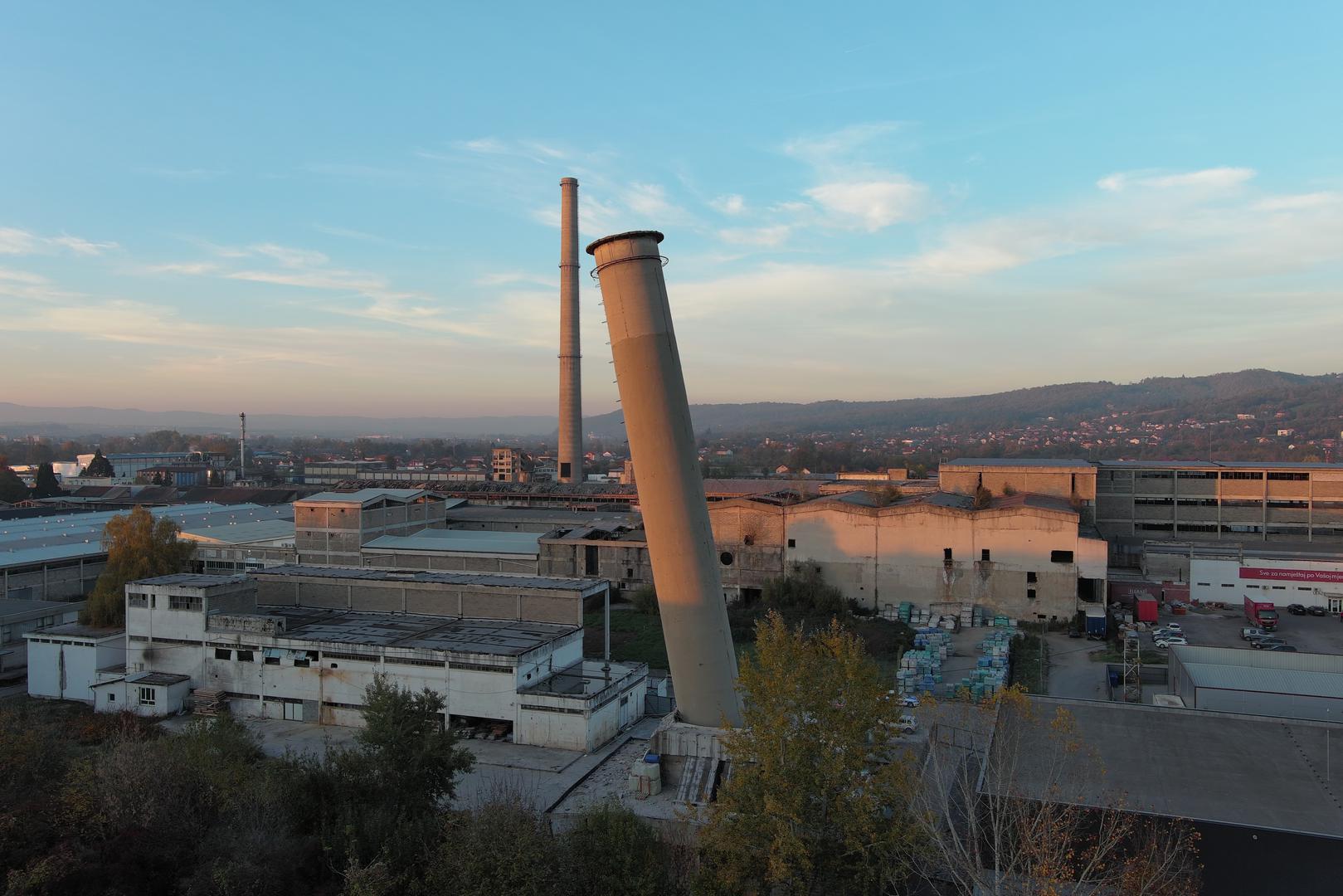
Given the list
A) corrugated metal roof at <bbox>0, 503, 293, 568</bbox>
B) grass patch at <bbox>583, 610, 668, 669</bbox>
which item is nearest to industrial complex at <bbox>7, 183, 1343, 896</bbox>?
corrugated metal roof at <bbox>0, 503, 293, 568</bbox>

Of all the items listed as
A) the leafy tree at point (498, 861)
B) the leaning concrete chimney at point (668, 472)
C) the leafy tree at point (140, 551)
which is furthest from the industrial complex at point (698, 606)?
the leafy tree at point (498, 861)

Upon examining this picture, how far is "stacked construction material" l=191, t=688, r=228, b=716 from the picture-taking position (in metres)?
21.6

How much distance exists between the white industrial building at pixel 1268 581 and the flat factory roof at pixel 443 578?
25620mm

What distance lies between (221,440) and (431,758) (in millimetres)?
190297

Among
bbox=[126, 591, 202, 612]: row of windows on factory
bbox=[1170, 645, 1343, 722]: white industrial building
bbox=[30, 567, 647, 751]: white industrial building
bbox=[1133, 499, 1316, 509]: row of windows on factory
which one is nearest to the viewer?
bbox=[1170, 645, 1343, 722]: white industrial building

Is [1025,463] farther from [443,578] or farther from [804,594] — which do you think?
[443,578]

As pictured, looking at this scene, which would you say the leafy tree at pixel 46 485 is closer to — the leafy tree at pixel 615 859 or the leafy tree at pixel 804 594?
the leafy tree at pixel 804 594

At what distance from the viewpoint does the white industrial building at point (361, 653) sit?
65.7 ft

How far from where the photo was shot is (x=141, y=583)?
76.2ft

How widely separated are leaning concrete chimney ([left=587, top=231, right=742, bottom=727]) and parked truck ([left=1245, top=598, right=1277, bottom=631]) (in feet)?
80.4

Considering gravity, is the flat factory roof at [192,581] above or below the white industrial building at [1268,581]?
above

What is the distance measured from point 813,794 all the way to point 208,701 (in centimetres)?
1779

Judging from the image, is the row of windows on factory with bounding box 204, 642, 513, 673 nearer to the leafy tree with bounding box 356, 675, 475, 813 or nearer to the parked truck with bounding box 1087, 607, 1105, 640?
the leafy tree with bounding box 356, 675, 475, 813

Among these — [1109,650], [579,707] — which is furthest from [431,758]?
[1109,650]
